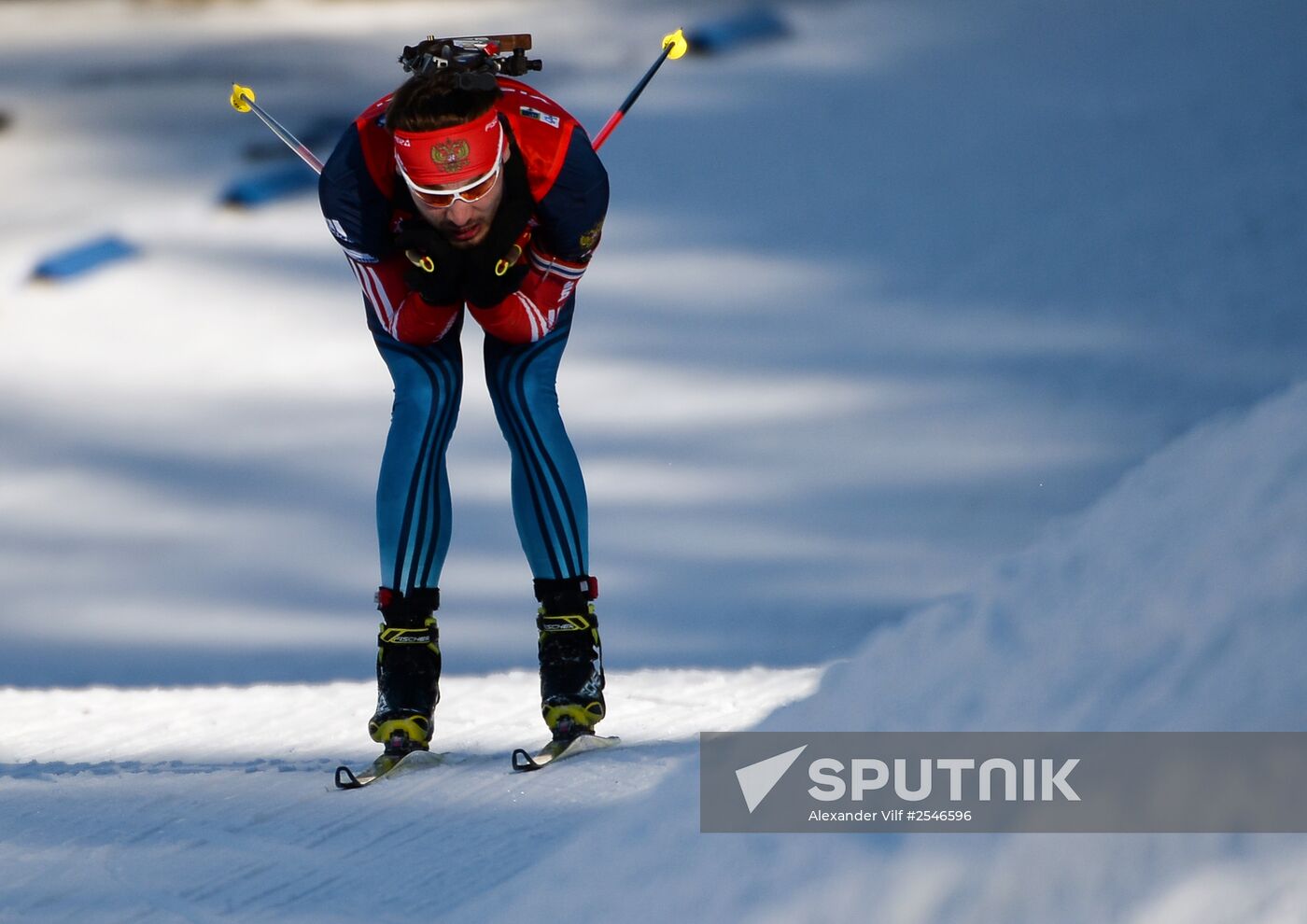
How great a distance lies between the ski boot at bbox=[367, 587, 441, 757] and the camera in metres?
2.49

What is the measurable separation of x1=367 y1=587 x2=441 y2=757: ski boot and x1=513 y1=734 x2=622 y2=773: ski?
156 mm

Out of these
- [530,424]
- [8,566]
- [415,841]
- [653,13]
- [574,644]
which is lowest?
[415,841]

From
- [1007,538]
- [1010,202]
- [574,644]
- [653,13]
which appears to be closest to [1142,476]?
[574,644]

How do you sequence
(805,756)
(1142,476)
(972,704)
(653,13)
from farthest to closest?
(653,13) → (1142,476) → (805,756) → (972,704)

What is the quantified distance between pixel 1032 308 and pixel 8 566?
3933 mm

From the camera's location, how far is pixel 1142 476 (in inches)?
75.4

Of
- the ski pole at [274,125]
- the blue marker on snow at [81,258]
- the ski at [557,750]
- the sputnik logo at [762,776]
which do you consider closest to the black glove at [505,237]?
the ski pole at [274,125]

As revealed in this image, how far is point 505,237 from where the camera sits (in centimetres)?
234

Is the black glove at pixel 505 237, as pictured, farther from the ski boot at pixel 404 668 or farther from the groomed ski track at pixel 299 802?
the groomed ski track at pixel 299 802

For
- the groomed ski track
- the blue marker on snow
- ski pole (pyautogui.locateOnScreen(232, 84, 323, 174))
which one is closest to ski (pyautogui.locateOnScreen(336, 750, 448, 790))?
the groomed ski track

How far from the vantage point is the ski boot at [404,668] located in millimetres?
2486

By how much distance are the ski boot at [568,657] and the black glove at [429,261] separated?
0.47m

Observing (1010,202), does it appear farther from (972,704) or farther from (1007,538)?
(972,704)

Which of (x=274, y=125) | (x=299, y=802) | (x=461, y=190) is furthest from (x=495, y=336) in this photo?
(x=299, y=802)
